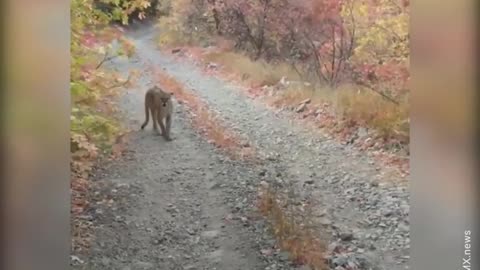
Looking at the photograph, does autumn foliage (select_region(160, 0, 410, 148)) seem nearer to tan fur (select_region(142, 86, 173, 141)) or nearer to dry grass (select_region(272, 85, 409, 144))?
dry grass (select_region(272, 85, 409, 144))

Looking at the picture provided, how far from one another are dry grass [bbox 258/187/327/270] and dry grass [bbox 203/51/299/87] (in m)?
0.21

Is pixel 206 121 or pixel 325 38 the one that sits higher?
pixel 325 38

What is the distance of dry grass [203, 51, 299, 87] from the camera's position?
151 centimetres

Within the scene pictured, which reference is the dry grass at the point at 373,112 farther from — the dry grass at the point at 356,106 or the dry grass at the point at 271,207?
the dry grass at the point at 271,207

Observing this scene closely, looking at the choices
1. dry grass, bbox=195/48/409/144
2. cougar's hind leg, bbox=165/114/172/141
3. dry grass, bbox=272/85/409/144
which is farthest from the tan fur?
dry grass, bbox=272/85/409/144

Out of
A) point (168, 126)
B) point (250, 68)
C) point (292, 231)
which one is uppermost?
point (250, 68)

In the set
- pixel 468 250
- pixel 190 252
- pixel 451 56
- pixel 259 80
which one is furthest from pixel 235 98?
pixel 468 250

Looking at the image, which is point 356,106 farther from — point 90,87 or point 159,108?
point 90,87

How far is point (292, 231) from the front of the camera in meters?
1.47

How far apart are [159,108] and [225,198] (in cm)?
21

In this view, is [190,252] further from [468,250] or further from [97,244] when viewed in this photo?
[468,250]

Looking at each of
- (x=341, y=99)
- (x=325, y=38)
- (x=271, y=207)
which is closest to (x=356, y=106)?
(x=341, y=99)

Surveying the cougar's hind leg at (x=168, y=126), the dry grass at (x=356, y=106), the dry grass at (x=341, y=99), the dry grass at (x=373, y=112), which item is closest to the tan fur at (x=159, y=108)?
the cougar's hind leg at (x=168, y=126)

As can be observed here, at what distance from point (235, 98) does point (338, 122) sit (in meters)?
0.20
